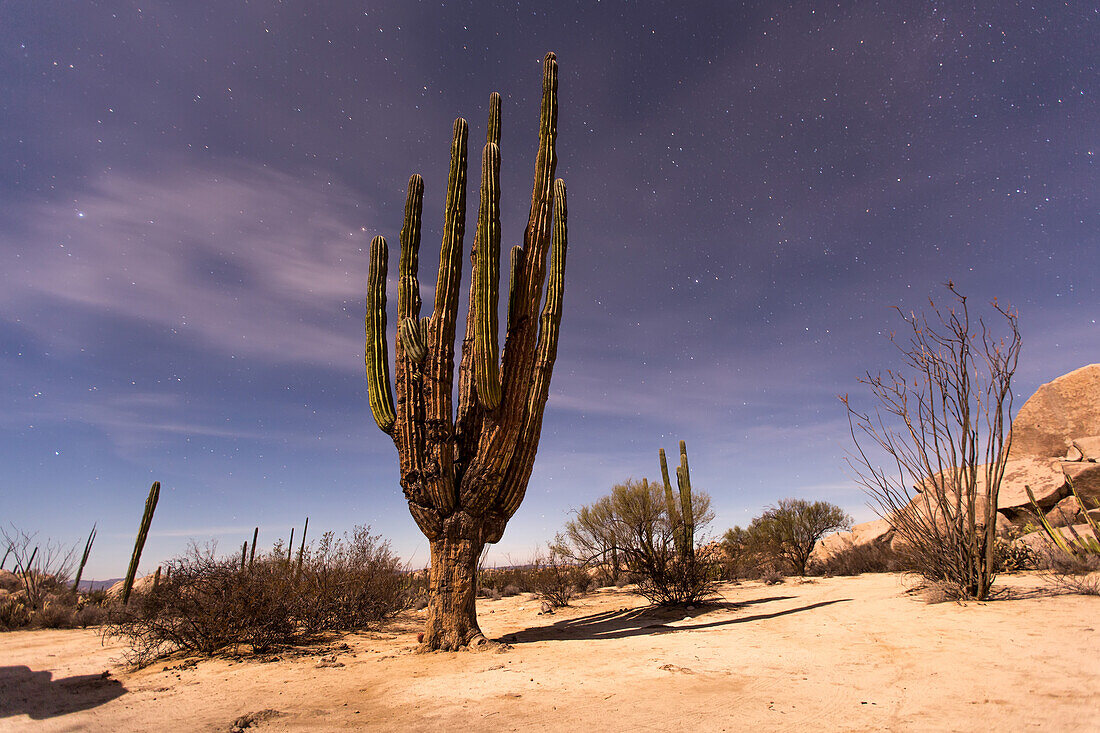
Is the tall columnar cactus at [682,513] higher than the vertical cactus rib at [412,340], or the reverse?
the vertical cactus rib at [412,340]

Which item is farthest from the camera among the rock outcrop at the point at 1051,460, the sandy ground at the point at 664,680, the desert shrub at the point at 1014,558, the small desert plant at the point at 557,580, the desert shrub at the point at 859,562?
the desert shrub at the point at 859,562

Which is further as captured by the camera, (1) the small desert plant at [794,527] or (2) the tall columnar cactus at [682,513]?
(1) the small desert plant at [794,527]

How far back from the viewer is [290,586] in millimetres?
8102

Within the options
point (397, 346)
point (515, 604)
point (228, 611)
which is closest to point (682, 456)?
point (515, 604)

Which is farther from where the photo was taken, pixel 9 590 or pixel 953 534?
pixel 9 590

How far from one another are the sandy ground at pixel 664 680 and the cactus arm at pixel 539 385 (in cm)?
209

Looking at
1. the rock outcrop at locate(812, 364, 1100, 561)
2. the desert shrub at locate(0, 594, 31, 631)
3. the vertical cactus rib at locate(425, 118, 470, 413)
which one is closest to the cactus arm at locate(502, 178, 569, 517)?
the vertical cactus rib at locate(425, 118, 470, 413)

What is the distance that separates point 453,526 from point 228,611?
3.57 meters

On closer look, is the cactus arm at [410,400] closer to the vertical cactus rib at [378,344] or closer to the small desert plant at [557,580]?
the vertical cactus rib at [378,344]

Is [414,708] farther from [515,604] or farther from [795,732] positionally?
[515,604]

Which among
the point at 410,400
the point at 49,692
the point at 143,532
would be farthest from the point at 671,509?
the point at 143,532

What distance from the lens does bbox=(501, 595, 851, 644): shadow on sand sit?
24.5 ft

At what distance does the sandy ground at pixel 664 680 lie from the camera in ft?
11.2

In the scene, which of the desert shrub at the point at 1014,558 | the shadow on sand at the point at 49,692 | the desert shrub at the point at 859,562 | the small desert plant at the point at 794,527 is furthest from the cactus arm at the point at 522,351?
the small desert plant at the point at 794,527
